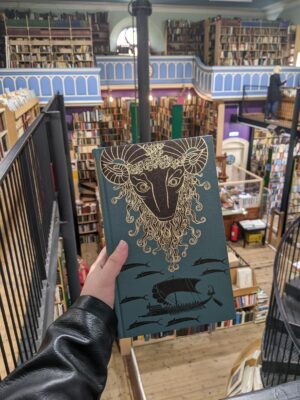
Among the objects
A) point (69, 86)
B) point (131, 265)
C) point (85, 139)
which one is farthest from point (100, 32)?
point (131, 265)

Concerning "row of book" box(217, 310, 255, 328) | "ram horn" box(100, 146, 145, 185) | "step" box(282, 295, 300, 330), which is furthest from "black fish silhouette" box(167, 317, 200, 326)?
"row of book" box(217, 310, 255, 328)

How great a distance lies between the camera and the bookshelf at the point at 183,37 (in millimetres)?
12164

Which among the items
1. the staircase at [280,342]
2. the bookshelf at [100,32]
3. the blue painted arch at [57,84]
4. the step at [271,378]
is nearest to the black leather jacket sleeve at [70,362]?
the staircase at [280,342]

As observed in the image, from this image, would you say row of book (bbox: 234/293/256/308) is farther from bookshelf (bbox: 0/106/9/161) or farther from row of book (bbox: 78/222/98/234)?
row of book (bbox: 78/222/98/234)

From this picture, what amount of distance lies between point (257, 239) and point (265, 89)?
5.19 metres

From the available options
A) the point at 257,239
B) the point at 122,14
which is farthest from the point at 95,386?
the point at 122,14

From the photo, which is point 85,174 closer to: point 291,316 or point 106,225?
point 291,316

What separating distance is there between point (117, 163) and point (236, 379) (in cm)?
434

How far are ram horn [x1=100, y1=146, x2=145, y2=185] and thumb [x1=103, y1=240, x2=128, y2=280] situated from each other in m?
0.25

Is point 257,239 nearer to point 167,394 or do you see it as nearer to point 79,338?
point 167,394

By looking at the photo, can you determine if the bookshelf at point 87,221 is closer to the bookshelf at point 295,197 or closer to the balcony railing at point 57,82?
the balcony railing at point 57,82

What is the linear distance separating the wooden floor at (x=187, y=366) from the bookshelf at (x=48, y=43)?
8.42 metres

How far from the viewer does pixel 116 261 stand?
114cm

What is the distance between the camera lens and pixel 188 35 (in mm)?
12273
